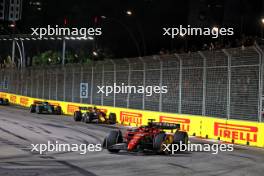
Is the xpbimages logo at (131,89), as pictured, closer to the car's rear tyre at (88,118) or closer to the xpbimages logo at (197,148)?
the car's rear tyre at (88,118)

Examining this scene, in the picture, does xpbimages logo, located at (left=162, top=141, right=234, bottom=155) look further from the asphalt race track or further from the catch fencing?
the catch fencing

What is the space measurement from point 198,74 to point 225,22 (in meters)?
42.0

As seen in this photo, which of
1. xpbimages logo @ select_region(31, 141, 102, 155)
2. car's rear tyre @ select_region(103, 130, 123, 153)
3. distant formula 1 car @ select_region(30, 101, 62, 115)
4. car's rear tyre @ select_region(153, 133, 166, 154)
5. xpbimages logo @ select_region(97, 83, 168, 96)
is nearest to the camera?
car's rear tyre @ select_region(153, 133, 166, 154)

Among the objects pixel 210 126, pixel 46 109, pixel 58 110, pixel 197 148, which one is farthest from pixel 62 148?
pixel 58 110

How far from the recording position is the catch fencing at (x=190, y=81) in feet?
62.7

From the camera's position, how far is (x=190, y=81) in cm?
2252

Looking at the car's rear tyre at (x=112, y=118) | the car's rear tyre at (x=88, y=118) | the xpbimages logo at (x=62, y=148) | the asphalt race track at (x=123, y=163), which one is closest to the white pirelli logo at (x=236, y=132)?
the asphalt race track at (x=123, y=163)

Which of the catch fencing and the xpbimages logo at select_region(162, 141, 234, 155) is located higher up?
the catch fencing

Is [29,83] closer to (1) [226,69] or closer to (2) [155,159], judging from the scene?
(1) [226,69]

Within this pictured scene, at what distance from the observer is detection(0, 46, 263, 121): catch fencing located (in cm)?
1911

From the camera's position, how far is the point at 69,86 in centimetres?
3650

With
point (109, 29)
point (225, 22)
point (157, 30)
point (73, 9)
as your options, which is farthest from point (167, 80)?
point (73, 9)

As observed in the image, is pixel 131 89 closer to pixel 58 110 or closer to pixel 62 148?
pixel 58 110

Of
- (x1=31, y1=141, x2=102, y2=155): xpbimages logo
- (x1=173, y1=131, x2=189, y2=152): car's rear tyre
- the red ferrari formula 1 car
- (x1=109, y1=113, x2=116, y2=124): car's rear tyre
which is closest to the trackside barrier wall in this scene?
(x1=109, y1=113, x2=116, y2=124): car's rear tyre
